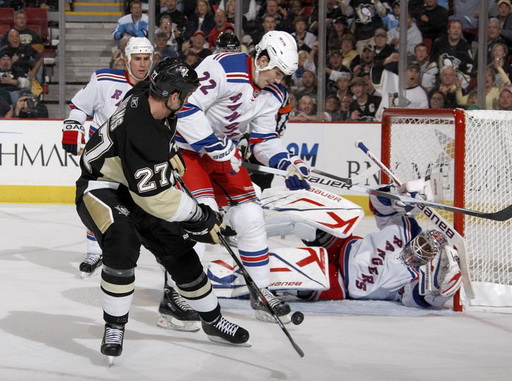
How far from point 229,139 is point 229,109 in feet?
0.37

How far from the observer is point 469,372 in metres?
2.81

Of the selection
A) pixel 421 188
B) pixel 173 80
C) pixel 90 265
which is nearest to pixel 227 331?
pixel 173 80

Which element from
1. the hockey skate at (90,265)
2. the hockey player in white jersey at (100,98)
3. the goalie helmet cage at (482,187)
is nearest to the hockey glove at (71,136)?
the hockey player in white jersey at (100,98)

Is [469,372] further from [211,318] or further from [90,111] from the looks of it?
[90,111]

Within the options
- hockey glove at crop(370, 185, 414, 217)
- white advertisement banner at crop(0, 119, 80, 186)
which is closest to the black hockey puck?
hockey glove at crop(370, 185, 414, 217)

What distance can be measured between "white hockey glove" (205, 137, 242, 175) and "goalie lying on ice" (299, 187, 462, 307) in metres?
0.63

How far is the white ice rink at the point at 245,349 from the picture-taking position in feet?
9.04

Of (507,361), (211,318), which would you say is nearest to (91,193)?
(211,318)

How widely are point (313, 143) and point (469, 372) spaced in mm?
4185

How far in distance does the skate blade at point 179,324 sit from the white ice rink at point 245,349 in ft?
0.10

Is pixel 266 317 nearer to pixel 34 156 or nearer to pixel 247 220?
pixel 247 220

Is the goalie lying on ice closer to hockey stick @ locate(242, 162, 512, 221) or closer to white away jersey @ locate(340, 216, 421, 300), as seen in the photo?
white away jersey @ locate(340, 216, 421, 300)

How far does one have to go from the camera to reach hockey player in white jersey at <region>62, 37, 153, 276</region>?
169 inches

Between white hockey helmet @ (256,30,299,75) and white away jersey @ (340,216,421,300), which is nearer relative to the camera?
white hockey helmet @ (256,30,299,75)
